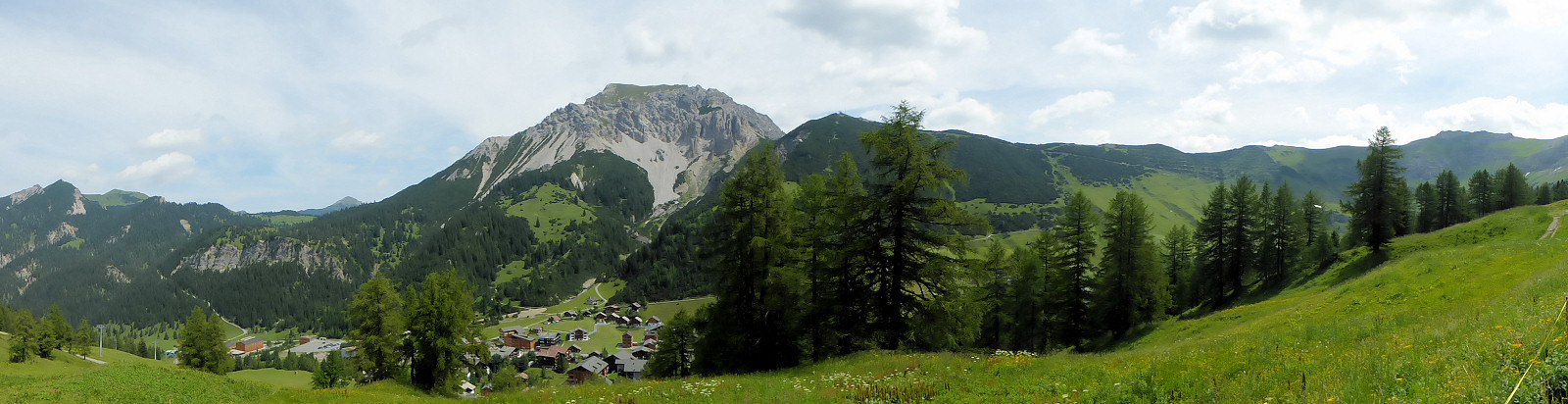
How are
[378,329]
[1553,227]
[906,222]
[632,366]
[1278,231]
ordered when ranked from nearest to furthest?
[906,222] < [1553,227] < [378,329] < [1278,231] < [632,366]

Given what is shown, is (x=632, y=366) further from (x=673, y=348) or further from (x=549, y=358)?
(x=673, y=348)

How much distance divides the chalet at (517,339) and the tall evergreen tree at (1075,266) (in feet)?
378

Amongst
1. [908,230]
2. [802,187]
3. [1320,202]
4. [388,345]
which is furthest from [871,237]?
[1320,202]

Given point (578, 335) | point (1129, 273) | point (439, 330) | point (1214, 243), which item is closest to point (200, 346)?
point (439, 330)

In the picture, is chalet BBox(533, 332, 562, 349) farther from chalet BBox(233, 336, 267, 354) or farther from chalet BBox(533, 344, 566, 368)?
chalet BBox(233, 336, 267, 354)

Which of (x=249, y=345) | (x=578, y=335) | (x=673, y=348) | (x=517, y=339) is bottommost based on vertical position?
(x=249, y=345)

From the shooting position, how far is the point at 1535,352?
7.63 metres

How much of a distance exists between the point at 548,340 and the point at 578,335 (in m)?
6.86

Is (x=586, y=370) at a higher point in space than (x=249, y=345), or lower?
higher

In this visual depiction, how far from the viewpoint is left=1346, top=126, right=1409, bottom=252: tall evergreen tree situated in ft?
139

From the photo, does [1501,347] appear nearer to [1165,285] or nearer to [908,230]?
[908,230]

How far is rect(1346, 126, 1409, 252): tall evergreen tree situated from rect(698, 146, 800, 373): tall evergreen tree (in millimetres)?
44536

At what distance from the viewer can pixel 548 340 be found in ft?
433

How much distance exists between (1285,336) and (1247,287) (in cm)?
4682
